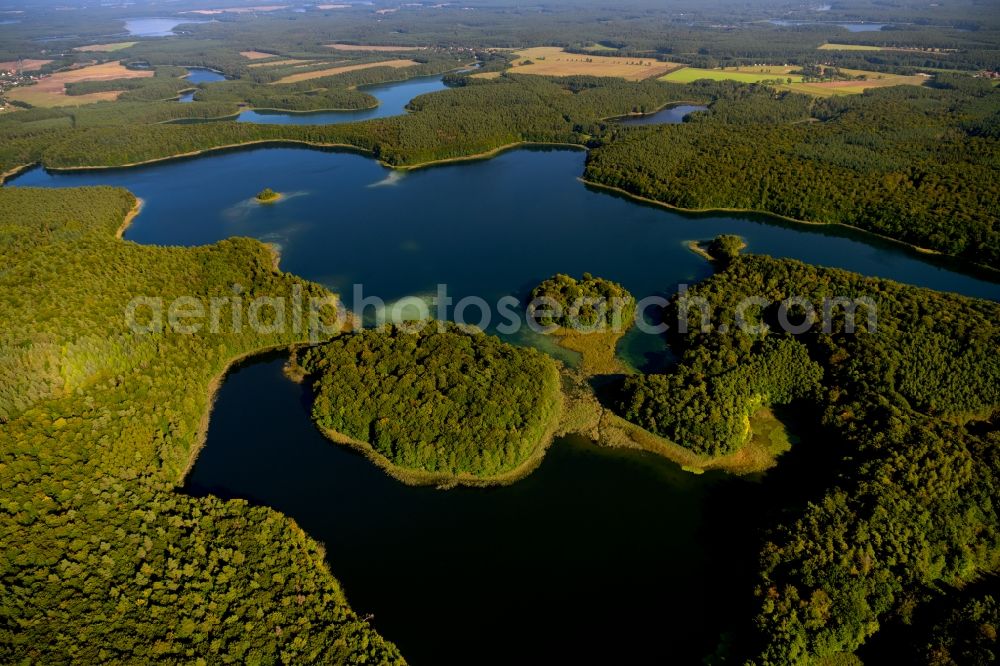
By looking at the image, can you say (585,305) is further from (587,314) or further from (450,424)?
(450,424)

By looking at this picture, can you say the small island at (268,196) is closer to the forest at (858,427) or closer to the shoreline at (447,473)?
the shoreline at (447,473)

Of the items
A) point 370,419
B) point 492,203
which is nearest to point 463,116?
point 492,203

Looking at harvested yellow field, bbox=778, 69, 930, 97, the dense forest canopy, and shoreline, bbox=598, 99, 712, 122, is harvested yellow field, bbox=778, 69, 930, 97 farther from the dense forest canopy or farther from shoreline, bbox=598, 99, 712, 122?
the dense forest canopy

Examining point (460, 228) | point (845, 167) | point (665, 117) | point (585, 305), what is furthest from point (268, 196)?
point (665, 117)

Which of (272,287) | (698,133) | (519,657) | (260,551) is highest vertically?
(698,133)

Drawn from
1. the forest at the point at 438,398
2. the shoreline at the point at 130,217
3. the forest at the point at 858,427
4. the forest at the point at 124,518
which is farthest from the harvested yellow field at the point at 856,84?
the shoreline at the point at 130,217

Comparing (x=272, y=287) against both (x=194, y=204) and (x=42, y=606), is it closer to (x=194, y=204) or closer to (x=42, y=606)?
(x=42, y=606)
